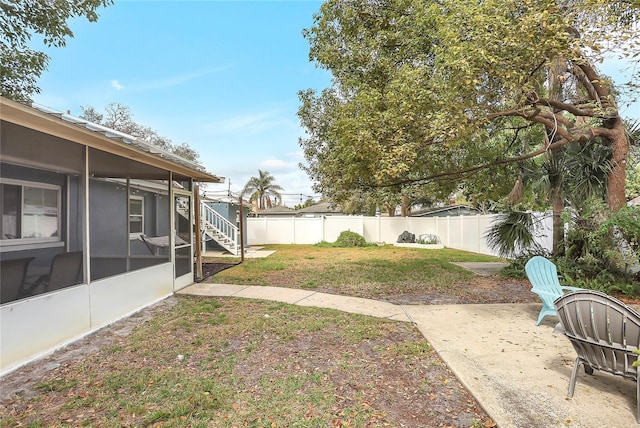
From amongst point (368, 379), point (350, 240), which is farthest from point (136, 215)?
point (350, 240)

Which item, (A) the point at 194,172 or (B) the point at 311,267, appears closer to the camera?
(A) the point at 194,172

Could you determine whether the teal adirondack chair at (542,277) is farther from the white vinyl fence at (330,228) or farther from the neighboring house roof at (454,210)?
the neighboring house roof at (454,210)

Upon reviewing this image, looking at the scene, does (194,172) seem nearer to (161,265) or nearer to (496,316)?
(161,265)

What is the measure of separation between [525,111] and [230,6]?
774cm

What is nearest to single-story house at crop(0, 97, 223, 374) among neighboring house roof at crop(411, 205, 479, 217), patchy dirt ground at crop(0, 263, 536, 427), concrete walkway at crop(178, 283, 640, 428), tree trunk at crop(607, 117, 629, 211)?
patchy dirt ground at crop(0, 263, 536, 427)

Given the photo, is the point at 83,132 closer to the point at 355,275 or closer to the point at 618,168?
the point at 355,275

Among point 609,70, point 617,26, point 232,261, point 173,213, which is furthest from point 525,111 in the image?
point 232,261

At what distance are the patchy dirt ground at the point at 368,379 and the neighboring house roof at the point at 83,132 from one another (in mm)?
2658

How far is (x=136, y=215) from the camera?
731cm

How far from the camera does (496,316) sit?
5.39m

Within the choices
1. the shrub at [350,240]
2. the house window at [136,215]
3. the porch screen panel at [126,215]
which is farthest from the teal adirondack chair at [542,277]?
the shrub at [350,240]

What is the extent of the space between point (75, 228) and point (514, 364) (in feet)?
20.9

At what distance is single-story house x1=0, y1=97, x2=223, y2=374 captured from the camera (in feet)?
12.4

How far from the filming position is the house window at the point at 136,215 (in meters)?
6.95
